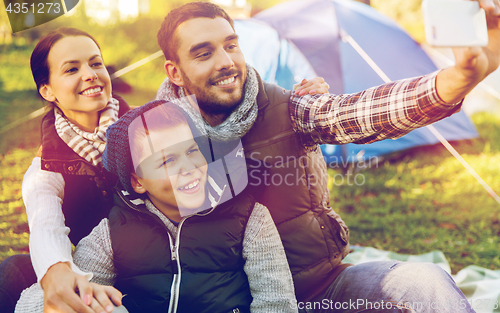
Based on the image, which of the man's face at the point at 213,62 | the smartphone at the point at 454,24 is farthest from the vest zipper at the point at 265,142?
the smartphone at the point at 454,24

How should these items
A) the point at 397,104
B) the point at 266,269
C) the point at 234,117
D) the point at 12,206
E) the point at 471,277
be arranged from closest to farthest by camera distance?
1. the point at 397,104
2. the point at 266,269
3. the point at 234,117
4. the point at 471,277
5. the point at 12,206

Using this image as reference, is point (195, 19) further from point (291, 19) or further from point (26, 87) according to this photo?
point (26, 87)

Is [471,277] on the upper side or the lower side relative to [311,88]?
lower

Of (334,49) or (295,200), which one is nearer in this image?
(295,200)

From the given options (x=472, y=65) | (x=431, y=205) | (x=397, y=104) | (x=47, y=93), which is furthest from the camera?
(x=431, y=205)

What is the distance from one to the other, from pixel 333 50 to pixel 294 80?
41 cm

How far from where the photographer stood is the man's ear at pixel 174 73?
1.54 meters

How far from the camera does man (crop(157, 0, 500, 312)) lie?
1302mm

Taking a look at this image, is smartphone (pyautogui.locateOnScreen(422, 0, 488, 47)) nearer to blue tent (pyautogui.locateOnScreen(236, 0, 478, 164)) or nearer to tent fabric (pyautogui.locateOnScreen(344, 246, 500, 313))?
tent fabric (pyautogui.locateOnScreen(344, 246, 500, 313))

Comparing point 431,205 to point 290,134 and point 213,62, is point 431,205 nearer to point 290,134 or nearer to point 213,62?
point 290,134

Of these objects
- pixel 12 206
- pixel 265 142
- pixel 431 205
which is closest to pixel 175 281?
pixel 265 142

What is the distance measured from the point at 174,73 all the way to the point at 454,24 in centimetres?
101

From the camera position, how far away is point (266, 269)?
4.15 ft

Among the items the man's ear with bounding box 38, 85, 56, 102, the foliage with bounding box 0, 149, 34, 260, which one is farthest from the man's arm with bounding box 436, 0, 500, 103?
the foliage with bounding box 0, 149, 34, 260
